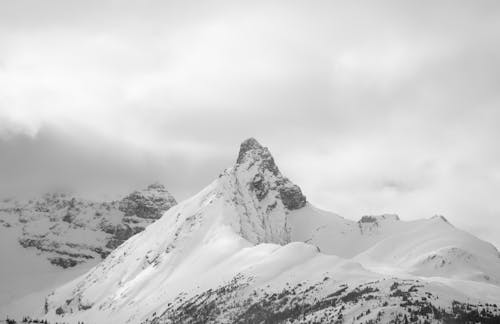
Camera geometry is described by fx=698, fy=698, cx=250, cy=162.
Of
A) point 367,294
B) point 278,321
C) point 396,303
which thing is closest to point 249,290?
point 278,321

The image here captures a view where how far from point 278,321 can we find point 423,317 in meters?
42.7

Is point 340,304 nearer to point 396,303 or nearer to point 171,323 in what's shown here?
Result: point 396,303

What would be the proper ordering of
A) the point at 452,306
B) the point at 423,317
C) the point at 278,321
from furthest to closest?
the point at 278,321
the point at 452,306
the point at 423,317

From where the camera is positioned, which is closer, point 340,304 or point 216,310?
point 340,304

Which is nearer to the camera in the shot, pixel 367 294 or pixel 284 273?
pixel 367 294

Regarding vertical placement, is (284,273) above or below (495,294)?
above

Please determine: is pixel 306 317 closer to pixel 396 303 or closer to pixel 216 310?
pixel 396 303

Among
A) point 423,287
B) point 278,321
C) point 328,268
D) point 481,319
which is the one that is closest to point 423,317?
point 481,319

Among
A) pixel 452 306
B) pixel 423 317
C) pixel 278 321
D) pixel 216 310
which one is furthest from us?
pixel 216 310

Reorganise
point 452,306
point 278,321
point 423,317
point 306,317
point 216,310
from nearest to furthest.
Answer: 1. point 423,317
2. point 452,306
3. point 306,317
4. point 278,321
5. point 216,310

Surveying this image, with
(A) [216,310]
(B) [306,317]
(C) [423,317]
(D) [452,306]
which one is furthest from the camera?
(A) [216,310]

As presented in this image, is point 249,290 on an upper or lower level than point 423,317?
upper

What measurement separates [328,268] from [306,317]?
1991 inches

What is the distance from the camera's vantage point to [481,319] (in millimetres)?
123188
